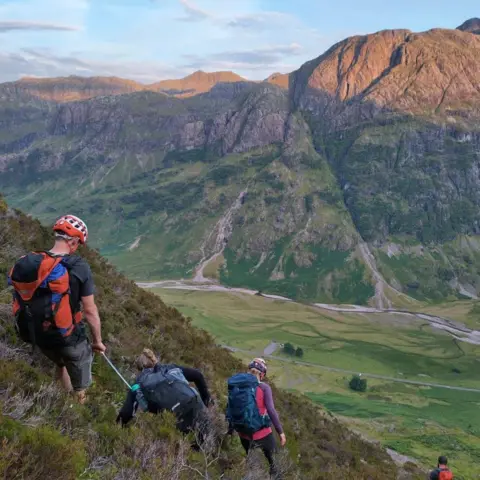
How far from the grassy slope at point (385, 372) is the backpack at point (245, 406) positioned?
56.9m

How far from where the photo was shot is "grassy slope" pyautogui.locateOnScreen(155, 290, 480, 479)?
76.5 metres

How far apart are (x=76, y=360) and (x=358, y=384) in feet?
405

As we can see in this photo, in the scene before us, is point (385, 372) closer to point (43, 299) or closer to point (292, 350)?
point (292, 350)

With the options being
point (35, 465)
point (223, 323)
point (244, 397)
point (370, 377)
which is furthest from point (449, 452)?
point (223, 323)

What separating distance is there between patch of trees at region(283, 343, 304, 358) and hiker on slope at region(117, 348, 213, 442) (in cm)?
14519

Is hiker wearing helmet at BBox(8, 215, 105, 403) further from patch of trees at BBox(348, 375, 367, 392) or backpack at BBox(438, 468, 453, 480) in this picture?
patch of trees at BBox(348, 375, 367, 392)

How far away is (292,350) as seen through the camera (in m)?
151

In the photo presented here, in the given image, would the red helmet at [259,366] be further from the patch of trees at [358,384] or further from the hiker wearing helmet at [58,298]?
the patch of trees at [358,384]

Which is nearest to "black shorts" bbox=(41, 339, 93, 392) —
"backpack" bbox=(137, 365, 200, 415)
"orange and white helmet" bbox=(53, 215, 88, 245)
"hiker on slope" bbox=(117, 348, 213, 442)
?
"hiker on slope" bbox=(117, 348, 213, 442)

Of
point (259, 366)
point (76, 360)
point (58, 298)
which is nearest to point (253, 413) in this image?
point (259, 366)

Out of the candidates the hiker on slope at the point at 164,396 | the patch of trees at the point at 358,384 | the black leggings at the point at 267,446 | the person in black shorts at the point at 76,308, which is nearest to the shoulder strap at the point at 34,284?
the person in black shorts at the point at 76,308

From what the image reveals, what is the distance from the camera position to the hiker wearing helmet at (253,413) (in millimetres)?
8961

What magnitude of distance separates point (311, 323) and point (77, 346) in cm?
18943

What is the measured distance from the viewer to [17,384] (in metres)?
7.00
